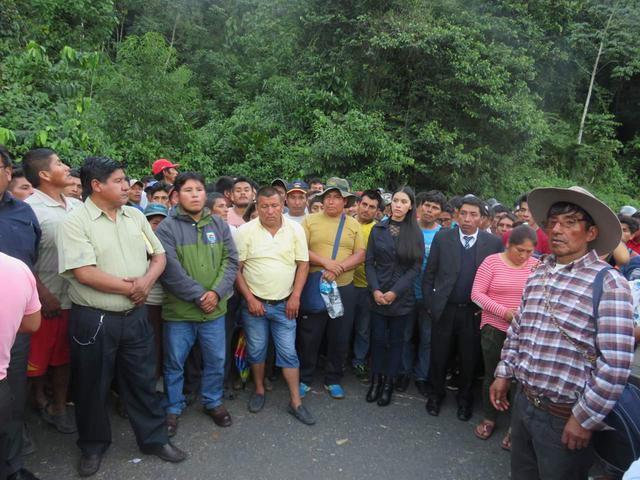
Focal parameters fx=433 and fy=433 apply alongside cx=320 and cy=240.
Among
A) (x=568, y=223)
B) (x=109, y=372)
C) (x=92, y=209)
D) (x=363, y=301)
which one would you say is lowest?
(x=109, y=372)

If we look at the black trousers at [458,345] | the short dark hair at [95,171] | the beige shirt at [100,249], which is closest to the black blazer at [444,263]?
the black trousers at [458,345]

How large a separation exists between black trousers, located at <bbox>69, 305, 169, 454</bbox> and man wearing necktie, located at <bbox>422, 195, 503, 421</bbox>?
2.44 m

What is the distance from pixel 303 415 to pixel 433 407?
4.07ft

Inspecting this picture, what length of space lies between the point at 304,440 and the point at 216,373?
36.2 inches

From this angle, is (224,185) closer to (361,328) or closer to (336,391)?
(361,328)

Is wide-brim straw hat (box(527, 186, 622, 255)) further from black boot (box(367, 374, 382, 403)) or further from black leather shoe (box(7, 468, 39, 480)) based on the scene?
black leather shoe (box(7, 468, 39, 480))

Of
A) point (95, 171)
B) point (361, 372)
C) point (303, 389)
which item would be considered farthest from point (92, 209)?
point (361, 372)

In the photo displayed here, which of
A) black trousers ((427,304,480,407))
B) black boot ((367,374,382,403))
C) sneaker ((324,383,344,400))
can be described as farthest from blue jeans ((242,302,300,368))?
black trousers ((427,304,480,407))

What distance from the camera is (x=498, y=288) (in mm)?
3547

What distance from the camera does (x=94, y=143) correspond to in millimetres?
6078

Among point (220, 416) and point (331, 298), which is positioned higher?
point (331, 298)

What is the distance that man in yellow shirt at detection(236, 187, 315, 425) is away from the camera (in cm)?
383

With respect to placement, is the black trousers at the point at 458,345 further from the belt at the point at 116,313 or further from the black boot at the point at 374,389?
the belt at the point at 116,313

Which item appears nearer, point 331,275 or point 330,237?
point 331,275
